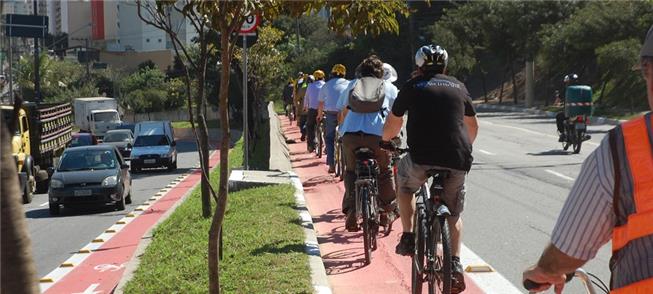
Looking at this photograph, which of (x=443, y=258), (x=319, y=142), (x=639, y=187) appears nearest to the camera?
(x=639, y=187)

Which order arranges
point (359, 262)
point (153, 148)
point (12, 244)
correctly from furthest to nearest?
point (153, 148) < point (359, 262) < point (12, 244)

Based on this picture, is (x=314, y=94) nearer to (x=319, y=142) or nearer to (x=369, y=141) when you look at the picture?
(x=319, y=142)

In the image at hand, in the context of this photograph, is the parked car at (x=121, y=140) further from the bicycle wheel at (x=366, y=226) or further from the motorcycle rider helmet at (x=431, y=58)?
the motorcycle rider helmet at (x=431, y=58)

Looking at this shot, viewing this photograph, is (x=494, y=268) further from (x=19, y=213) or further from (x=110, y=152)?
(x=110, y=152)

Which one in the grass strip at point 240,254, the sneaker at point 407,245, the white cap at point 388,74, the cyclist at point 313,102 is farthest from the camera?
the cyclist at point 313,102

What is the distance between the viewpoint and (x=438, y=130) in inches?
280

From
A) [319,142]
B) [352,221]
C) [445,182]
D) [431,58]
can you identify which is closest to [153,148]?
[319,142]

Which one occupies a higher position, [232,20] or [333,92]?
[232,20]

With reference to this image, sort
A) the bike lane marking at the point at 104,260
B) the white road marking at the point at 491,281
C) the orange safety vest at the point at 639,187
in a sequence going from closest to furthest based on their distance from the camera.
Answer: the orange safety vest at the point at 639,187 < the white road marking at the point at 491,281 < the bike lane marking at the point at 104,260

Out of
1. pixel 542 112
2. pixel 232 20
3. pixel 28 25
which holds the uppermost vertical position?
pixel 28 25

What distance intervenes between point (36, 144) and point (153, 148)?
780 centimetres

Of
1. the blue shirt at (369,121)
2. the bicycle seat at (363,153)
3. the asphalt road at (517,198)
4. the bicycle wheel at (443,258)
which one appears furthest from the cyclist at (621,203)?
the blue shirt at (369,121)

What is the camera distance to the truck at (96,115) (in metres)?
54.8

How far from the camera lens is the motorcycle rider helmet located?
7.33 metres
